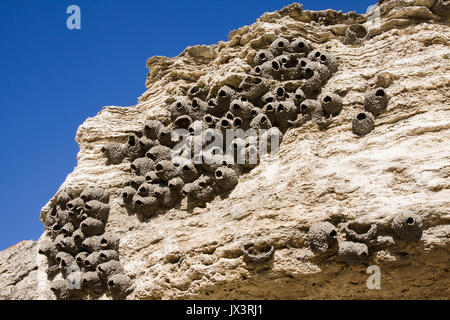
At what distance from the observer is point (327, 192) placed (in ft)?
19.9

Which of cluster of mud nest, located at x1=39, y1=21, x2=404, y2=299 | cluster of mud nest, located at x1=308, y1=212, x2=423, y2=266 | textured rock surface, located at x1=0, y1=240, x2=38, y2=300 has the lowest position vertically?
textured rock surface, located at x1=0, y1=240, x2=38, y2=300

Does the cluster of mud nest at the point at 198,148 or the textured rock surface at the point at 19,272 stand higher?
the cluster of mud nest at the point at 198,148

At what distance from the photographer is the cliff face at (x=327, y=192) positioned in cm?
557

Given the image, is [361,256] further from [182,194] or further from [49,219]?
[49,219]

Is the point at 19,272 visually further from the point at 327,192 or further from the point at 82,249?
the point at 327,192

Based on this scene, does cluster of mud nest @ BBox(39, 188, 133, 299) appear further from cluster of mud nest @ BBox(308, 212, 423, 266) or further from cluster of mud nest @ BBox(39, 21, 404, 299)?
cluster of mud nest @ BBox(308, 212, 423, 266)

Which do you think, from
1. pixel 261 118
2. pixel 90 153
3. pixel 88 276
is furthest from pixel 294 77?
pixel 88 276

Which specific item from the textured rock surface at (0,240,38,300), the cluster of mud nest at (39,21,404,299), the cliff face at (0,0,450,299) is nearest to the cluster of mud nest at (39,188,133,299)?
the cluster of mud nest at (39,21,404,299)

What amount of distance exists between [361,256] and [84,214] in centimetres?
431

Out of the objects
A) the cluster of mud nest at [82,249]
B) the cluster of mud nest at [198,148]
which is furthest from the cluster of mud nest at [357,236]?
the cluster of mud nest at [82,249]

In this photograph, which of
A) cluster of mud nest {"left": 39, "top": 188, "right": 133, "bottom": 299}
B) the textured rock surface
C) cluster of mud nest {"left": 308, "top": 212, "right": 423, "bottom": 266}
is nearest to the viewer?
cluster of mud nest {"left": 308, "top": 212, "right": 423, "bottom": 266}

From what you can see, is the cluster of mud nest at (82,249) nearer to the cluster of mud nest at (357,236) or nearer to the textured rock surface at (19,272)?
the textured rock surface at (19,272)

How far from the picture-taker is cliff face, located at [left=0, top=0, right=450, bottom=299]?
557cm

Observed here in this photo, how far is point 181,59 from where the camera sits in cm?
940
